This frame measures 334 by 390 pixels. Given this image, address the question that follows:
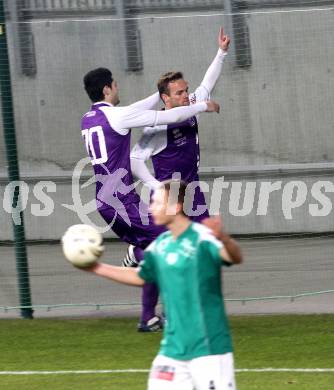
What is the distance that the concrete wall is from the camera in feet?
43.2

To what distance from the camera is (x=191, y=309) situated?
Result: 720 cm

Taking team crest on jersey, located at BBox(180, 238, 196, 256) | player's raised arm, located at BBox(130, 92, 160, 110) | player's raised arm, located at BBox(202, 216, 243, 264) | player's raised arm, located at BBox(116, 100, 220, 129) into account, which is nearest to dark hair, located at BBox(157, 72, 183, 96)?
player's raised arm, located at BBox(130, 92, 160, 110)

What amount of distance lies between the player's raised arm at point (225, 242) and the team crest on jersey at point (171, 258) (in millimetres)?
270

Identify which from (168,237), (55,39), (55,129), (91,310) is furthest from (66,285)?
(168,237)

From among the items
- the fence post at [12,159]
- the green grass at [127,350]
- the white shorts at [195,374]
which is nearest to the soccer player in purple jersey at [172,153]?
the green grass at [127,350]

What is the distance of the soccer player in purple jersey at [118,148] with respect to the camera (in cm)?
1136

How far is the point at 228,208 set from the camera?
13.7m

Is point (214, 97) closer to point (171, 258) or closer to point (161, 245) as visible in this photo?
point (161, 245)

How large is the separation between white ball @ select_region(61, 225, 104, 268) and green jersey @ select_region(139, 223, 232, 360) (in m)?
0.45

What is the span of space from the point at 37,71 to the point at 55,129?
656 millimetres

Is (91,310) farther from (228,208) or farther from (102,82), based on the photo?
(102,82)

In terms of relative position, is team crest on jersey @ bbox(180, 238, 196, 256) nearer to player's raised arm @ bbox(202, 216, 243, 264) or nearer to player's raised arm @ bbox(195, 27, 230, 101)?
player's raised arm @ bbox(202, 216, 243, 264)

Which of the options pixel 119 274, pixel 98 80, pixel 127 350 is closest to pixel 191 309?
pixel 119 274

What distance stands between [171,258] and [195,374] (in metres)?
0.63
